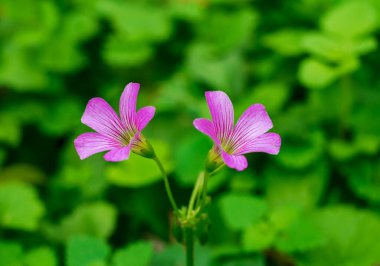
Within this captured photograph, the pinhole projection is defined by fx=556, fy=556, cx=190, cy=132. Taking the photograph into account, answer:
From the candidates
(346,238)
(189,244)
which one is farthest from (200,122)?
(346,238)

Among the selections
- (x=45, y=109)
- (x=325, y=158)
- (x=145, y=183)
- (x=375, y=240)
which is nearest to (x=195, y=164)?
(x=145, y=183)

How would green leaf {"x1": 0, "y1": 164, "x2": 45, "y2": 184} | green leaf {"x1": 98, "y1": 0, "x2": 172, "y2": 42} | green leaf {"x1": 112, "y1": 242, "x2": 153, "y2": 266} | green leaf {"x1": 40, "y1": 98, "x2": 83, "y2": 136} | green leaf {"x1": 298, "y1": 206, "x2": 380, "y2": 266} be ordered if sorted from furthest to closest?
green leaf {"x1": 98, "y1": 0, "x2": 172, "y2": 42} < green leaf {"x1": 40, "y1": 98, "x2": 83, "y2": 136} < green leaf {"x1": 0, "y1": 164, "x2": 45, "y2": 184} < green leaf {"x1": 298, "y1": 206, "x2": 380, "y2": 266} < green leaf {"x1": 112, "y1": 242, "x2": 153, "y2": 266}

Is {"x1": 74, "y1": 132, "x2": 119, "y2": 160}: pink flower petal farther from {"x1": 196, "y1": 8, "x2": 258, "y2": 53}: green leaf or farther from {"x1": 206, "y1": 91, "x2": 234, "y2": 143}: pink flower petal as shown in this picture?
{"x1": 196, "y1": 8, "x2": 258, "y2": 53}: green leaf

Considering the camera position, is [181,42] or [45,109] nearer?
[45,109]

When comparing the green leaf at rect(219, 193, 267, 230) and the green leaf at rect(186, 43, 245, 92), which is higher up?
the green leaf at rect(186, 43, 245, 92)

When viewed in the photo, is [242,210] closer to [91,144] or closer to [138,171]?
[138,171]

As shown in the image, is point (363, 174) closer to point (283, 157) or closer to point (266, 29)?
point (283, 157)

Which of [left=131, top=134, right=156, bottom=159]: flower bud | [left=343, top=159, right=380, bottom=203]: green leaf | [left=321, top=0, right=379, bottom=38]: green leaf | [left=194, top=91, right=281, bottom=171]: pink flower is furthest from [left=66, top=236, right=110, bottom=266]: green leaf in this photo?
[left=321, top=0, right=379, bottom=38]: green leaf

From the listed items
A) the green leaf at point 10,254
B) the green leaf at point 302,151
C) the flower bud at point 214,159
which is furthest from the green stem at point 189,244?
the green leaf at point 302,151
